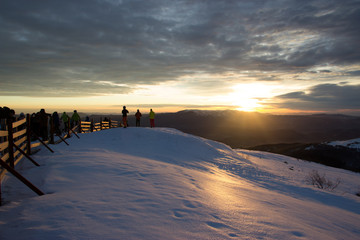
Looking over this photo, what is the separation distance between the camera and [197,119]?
613 ft

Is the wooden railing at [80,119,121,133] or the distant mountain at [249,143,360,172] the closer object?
the wooden railing at [80,119,121,133]

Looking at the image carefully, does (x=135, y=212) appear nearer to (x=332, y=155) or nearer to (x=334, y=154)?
(x=332, y=155)

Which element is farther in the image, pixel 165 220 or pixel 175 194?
pixel 175 194

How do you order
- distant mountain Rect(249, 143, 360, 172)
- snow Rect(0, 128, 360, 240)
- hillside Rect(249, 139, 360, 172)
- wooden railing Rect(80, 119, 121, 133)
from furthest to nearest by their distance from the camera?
hillside Rect(249, 139, 360, 172) < distant mountain Rect(249, 143, 360, 172) < wooden railing Rect(80, 119, 121, 133) < snow Rect(0, 128, 360, 240)

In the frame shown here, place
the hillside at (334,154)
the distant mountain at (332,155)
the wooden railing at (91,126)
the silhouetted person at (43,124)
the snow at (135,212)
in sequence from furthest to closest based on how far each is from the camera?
the hillside at (334,154)
the distant mountain at (332,155)
the wooden railing at (91,126)
the silhouetted person at (43,124)
the snow at (135,212)

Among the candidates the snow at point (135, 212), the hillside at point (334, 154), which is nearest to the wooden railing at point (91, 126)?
the snow at point (135, 212)

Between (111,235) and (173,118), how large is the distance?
19345 cm

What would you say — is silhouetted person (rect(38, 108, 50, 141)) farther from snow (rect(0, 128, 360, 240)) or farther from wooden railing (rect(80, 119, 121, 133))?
snow (rect(0, 128, 360, 240))

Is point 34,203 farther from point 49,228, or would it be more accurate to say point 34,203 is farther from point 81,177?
point 81,177

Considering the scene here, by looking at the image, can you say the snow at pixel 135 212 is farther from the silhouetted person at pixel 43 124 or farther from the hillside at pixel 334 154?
the hillside at pixel 334 154

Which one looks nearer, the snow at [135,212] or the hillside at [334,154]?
the snow at [135,212]

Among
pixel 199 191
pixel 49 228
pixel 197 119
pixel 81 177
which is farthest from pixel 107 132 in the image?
pixel 197 119

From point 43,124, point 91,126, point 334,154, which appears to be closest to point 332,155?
point 334,154

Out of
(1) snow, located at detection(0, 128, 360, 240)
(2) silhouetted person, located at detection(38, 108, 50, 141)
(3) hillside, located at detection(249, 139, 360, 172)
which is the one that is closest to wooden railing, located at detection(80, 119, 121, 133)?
(2) silhouetted person, located at detection(38, 108, 50, 141)
